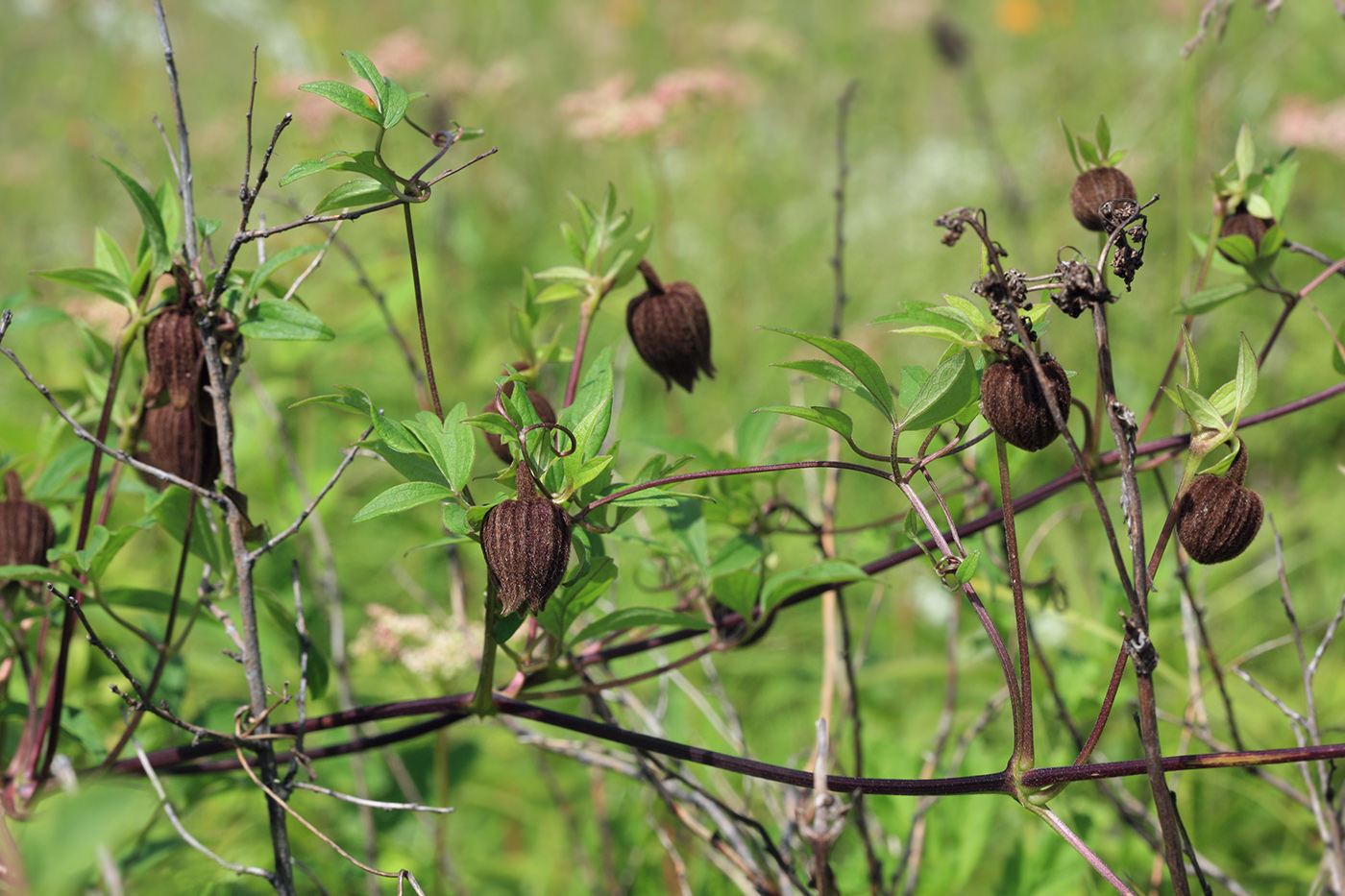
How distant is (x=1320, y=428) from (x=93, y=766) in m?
3.08

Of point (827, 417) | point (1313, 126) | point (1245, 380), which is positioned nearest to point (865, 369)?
point (827, 417)

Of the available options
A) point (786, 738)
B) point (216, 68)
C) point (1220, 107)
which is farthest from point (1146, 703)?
point (216, 68)

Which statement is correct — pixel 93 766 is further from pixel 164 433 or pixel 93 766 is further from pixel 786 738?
pixel 786 738

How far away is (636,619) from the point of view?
0.96m

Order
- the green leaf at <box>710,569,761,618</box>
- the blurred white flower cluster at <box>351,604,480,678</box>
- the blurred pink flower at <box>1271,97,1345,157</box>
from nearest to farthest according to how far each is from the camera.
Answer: the green leaf at <box>710,569,761,618</box>
the blurred white flower cluster at <box>351,604,480,678</box>
the blurred pink flower at <box>1271,97,1345,157</box>

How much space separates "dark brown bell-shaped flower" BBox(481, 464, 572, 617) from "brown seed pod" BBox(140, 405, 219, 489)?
0.43m

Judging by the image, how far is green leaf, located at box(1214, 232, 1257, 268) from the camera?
1.05 metres

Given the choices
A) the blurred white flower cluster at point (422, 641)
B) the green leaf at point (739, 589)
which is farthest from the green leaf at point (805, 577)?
the blurred white flower cluster at point (422, 641)

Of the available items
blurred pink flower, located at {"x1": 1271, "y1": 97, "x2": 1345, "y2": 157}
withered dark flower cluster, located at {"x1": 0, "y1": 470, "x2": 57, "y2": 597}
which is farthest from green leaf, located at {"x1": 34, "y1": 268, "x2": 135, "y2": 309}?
blurred pink flower, located at {"x1": 1271, "y1": 97, "x2": 1345, "y2": 157}

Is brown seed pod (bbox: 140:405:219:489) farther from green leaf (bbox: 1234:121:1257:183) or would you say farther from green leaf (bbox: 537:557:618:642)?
green leaf (bbox: 1234:121:1257:183)

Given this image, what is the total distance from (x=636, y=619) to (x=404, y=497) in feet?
0.91

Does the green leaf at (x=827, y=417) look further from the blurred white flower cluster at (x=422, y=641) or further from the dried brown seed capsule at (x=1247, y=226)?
the blurred white flower cluster at (x=422, y=641)

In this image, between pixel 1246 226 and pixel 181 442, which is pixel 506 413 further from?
pixel 1246 226

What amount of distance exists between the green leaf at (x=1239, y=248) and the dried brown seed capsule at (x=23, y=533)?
131cm
